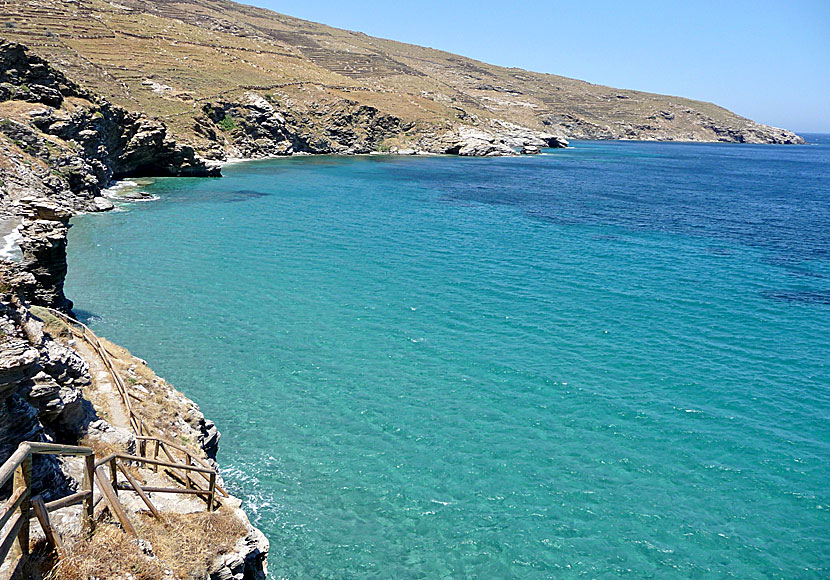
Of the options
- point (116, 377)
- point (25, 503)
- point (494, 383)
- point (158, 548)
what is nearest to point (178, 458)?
point (116, 377)

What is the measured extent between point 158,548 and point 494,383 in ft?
58.7

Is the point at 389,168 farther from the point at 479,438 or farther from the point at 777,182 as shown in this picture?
the point at 479,438

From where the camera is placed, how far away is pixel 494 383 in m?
25.8

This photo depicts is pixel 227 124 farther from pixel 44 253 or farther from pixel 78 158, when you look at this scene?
pixel 44 253

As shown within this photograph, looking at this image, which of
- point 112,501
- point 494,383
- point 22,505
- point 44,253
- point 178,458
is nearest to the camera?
point 22,505

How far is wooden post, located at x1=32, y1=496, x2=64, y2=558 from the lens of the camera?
23.2ft

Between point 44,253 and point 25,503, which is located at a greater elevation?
point 25,503

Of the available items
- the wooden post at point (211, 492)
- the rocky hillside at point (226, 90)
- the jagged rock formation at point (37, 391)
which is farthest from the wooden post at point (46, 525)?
the rocky hillside at point (226, 90)

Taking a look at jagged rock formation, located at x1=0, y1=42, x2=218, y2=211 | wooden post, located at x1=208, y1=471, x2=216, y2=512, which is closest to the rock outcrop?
jagged rock formation, located at x1=0, y1=42, x2=218, y2=211

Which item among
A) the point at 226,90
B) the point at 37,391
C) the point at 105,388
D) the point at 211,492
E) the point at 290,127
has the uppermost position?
the point at 226,90

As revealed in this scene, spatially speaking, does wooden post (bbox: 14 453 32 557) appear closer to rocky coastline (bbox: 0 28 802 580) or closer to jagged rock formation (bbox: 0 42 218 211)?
rocky coastline (bbox: 0 28 802 580)

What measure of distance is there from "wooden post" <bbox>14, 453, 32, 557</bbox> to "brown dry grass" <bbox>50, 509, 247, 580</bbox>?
0.60m

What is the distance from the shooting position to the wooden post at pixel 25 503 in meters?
6.92

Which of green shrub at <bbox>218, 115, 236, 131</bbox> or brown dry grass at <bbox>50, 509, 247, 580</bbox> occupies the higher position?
green shrub at <bbox>218, 115, 236, 131</bbox>
